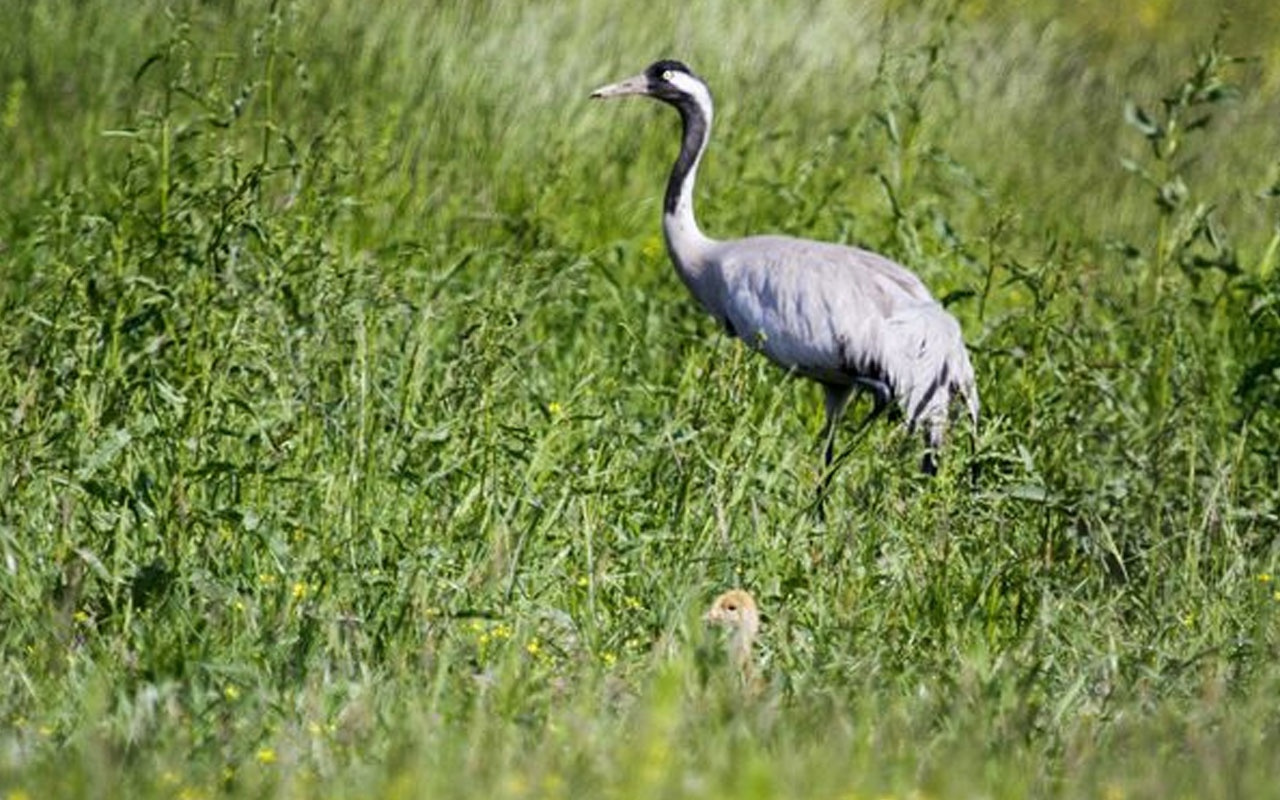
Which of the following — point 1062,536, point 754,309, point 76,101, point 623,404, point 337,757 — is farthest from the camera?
point 76,101

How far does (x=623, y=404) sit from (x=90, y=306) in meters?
1.52

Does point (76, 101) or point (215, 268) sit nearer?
point (215, 268)

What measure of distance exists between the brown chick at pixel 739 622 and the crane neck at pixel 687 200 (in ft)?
11.1

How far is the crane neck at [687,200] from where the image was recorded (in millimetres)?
9219

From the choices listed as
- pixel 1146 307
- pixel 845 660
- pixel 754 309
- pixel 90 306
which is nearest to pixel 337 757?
pixel 845 660

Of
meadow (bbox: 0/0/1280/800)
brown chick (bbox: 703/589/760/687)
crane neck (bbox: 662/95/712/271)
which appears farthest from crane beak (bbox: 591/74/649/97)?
brown chick (bbox: 703/589/760/687)

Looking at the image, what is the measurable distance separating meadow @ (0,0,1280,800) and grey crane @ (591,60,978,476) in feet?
0.62

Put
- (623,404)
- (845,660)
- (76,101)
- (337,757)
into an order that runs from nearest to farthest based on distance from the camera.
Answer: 1. (337,757)
2. (845,660)
3. (623,404)
4. (76,101)

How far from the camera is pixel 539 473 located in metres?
6.32

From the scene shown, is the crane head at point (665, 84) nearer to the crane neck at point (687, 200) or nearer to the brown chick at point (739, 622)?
the crane neck at point (687, 200)

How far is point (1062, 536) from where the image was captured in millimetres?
6793

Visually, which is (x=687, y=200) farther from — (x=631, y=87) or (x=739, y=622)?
(x=739, y=622)

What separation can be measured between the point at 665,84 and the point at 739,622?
176 inches

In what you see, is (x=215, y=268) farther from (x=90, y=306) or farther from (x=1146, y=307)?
(x=1146, y=307)
